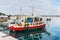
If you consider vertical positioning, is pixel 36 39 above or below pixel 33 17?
below

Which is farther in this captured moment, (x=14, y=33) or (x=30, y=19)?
(x=30, y=19)

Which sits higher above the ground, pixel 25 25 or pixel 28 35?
pixel 25 25

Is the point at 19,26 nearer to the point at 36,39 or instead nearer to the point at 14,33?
the point at 14,33

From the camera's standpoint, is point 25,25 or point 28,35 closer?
point 28,35

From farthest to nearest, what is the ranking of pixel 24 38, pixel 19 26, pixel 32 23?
pixel 32 23 → pixel 19 26 → pixel 24 38

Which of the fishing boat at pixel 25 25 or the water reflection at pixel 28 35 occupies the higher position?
the fishing boat at pixel 25 25

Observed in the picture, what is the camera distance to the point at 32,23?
8.69m

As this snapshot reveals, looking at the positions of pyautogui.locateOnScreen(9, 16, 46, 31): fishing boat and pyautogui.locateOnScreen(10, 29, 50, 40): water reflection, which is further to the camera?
pyautogui.locateOnScreen(9, 16, 46, 31): fishing boat

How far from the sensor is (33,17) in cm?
941

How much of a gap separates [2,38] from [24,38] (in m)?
1.14

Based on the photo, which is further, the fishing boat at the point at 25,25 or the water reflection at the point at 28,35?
the fishing boat at the point at 25,25

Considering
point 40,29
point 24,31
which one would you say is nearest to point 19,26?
point 24,31

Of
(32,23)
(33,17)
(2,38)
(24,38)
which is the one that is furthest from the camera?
(33,17)

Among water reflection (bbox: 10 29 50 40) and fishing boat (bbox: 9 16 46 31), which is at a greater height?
fishing boat (bbox: 9 16 46 31)
